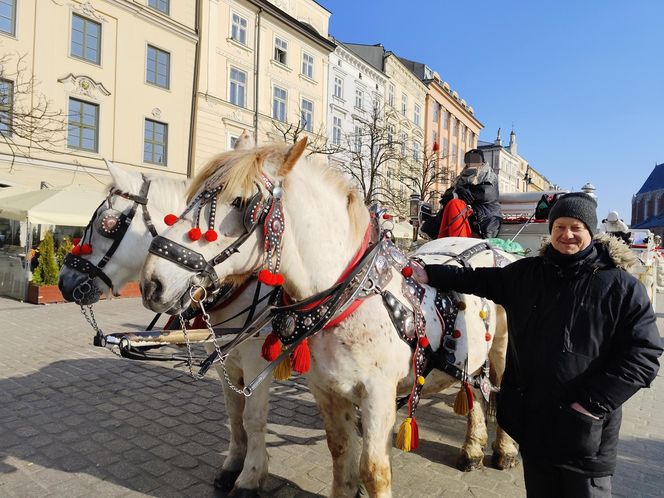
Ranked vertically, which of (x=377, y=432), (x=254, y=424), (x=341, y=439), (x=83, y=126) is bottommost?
(x=254, y=424)

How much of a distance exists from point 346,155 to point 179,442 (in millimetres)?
22310

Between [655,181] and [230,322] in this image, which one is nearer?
[230,322]

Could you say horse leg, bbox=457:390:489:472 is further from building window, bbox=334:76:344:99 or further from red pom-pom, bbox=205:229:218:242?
building window, bbox=334:76:344:99

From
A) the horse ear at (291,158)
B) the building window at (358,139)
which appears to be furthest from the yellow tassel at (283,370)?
the building window at (358,139)

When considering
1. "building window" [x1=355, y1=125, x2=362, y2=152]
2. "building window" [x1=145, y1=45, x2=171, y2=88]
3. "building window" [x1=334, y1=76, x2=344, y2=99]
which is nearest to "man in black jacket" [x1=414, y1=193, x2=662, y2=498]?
"building window" [x1=145, y1=45, x2=171, y2=88]

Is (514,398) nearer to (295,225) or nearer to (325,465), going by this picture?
(295,225)

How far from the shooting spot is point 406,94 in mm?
31438

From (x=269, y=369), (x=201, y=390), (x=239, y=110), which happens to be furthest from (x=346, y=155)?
(x=269, y=369)

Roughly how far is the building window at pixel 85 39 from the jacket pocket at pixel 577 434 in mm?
17322

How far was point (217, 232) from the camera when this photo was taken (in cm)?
166

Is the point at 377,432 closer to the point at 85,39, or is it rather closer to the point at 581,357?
the point at 581,357

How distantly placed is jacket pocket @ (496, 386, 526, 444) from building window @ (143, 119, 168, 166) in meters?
17.0

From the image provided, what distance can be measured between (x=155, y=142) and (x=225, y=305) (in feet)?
52.3

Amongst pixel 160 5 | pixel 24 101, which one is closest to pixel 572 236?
pixel 24 101
